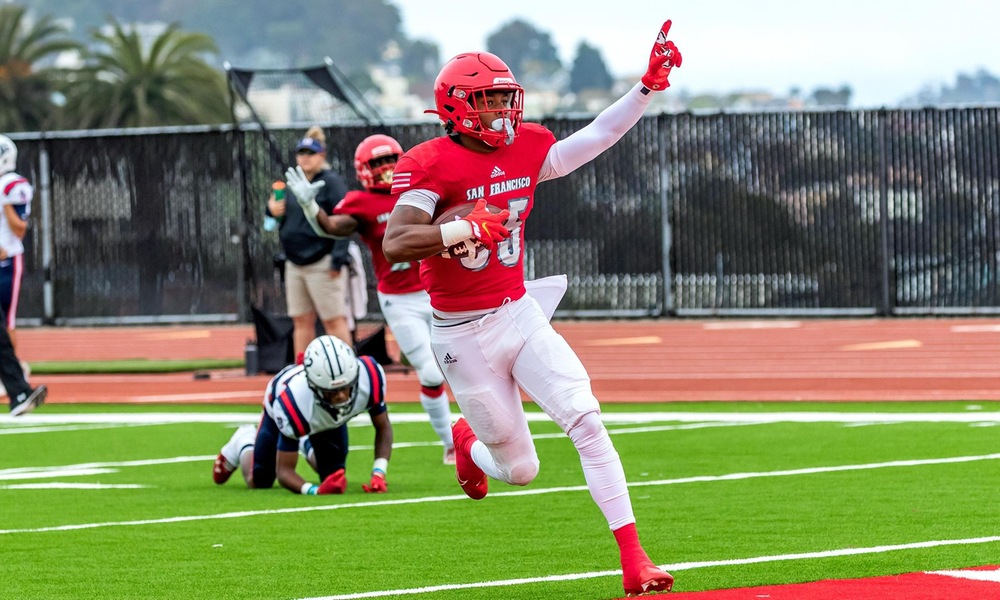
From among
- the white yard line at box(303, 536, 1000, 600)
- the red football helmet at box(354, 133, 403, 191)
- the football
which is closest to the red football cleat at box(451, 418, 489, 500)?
the white yard line at box(303, 536, 1000, 600)

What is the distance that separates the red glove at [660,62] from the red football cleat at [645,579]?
2045 mm

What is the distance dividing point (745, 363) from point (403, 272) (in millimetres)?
7908

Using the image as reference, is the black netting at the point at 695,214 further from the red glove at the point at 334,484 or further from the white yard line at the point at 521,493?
the white yard line at the point at 521,493

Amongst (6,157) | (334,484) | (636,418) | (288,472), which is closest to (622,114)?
(334,484)

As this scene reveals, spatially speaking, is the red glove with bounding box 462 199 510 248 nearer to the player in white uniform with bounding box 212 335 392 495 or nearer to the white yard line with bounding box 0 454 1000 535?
the white yard line with bounding box 0 454 1000 535

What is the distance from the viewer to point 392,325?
1131 centimetres

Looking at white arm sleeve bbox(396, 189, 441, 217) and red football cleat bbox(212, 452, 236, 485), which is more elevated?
white arm sleeve bbox(396, 189, 441, 217)

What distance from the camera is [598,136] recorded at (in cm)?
695

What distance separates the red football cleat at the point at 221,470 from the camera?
10.4 m

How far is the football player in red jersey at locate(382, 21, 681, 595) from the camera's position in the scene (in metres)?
6.62

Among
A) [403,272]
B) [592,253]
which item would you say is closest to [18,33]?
[592,253]

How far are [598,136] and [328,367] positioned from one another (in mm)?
3036

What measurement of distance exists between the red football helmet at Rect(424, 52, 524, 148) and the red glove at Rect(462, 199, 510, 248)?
522mm

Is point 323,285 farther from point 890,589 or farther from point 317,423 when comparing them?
point 890,589
